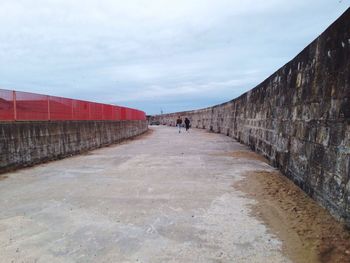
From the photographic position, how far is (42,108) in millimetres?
10266

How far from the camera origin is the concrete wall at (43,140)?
27.0 feet

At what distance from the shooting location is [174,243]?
339cm

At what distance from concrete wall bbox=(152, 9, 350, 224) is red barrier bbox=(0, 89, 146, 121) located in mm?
7599

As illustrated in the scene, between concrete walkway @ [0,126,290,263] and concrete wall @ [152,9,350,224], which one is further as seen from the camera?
concrete wall @ [152,9,350,224]

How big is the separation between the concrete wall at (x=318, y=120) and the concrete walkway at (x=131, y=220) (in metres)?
1.16

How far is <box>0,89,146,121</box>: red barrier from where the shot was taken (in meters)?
8.65

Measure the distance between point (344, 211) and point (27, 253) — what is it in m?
3.77

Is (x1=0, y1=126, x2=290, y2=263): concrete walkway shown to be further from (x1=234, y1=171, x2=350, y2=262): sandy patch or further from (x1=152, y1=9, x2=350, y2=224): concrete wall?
(x1=152, y1=9, x2=350, y2=224): concrete wall

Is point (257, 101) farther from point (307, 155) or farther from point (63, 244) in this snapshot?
point (63, 244)

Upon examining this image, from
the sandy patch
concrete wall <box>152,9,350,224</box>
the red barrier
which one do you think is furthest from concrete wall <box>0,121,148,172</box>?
concrete wall <box>152,9,350,224</box>

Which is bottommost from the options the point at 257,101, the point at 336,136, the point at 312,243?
the point at 312,243

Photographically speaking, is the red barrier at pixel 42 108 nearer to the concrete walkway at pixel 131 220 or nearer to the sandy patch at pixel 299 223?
the concrete walkway at pixel 131 220

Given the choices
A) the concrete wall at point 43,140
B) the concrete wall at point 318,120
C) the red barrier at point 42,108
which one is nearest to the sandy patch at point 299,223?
the concrete wall at point 318,120

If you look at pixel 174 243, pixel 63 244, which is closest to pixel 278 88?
pixel 174 243
